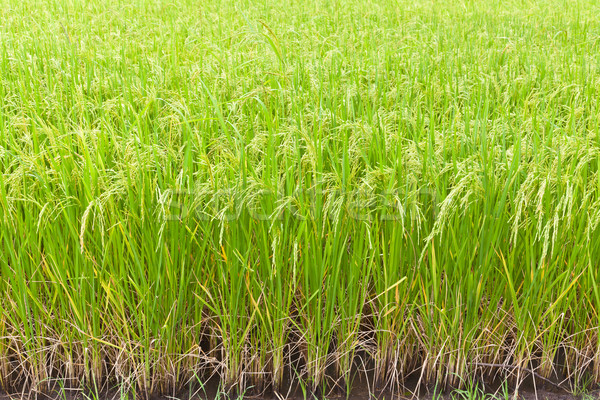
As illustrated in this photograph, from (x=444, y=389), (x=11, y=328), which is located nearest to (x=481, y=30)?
(x=444, y=389)

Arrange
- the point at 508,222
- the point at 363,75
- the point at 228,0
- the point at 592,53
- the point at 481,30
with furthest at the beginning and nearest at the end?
the point at 228,0 → the point at 481,30 → the point at 592,53 → the point at 363,75 → the point at 508,222

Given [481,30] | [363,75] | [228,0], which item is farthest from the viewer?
[228,0]

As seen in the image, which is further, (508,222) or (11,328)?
(11,328)

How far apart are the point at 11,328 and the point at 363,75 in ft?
7.02

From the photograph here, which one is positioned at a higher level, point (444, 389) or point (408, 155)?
point (408, 155)

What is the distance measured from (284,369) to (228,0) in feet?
15.3

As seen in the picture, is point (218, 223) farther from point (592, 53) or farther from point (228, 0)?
point (228, 0)

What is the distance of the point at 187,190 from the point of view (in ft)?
5.89

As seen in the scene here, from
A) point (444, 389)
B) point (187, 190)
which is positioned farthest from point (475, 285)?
point (187, 190)

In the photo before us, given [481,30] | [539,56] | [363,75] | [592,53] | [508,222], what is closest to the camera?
[508,222]

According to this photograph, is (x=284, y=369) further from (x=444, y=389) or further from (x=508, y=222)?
(x=508, y=222)

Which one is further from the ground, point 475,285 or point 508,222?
point 508,222

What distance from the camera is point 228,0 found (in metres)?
5.77

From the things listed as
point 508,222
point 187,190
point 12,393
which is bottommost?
point 12,393
